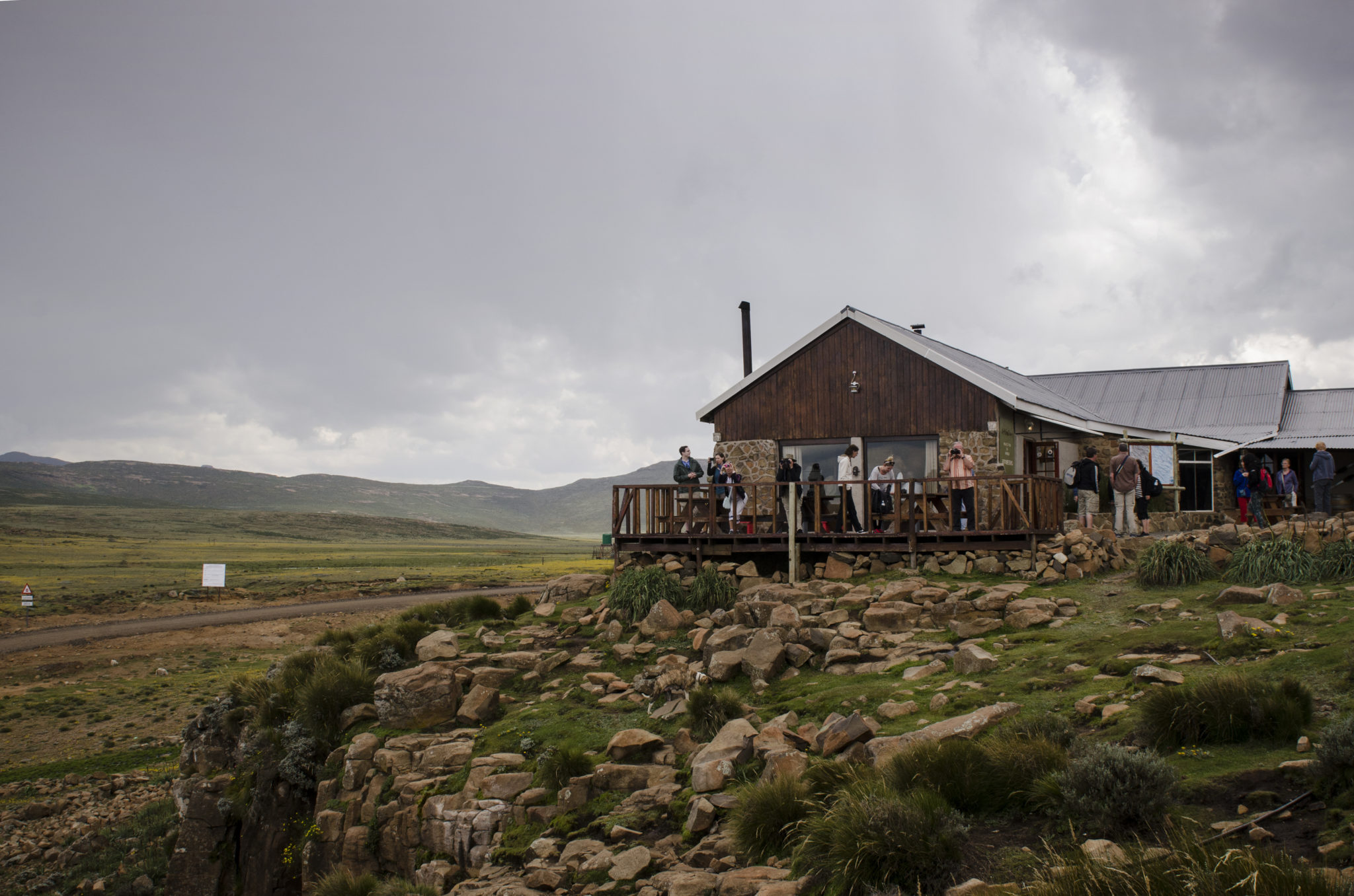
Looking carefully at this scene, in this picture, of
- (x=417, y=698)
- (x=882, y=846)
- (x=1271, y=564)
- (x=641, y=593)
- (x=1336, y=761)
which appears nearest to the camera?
(x=1336, y=761)

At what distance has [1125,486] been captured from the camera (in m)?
19.0

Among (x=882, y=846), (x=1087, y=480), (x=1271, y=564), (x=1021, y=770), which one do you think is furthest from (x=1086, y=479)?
(x=882, y=846)

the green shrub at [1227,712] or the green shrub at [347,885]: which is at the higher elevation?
the green shrub at [1227,712]

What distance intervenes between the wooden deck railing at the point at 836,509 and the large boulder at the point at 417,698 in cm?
531

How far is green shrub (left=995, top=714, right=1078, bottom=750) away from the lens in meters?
7.32

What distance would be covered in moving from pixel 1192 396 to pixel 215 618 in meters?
45.2

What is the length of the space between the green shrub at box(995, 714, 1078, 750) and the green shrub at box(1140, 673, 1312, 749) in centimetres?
64

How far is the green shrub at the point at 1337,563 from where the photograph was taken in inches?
477

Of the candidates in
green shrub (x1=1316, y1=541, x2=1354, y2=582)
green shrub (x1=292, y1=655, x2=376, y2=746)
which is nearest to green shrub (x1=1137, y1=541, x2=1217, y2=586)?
green shrub (x1=1316, y1=541, x2=1354, y2=582)

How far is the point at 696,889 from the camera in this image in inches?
274

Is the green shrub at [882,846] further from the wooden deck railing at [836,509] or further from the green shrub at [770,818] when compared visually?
the wooden deck railing at [836,509]

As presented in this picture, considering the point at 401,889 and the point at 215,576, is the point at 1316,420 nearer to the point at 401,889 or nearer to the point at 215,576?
the point at 401,889

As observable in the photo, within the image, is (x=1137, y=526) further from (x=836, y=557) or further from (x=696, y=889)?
(x=696, y=889)

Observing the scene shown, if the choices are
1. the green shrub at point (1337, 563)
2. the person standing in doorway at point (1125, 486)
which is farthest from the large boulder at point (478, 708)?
the person standing in doorway at point (1125, 486)
